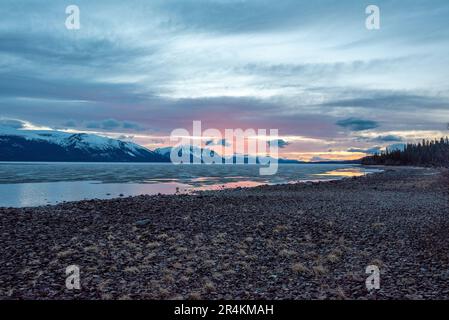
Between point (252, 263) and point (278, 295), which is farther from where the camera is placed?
point (252, 263)

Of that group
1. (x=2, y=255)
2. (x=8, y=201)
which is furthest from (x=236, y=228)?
(x=8, y=201)

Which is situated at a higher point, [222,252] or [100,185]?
[222,252]

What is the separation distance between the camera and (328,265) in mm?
13977

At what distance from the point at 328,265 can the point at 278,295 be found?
12.4ft

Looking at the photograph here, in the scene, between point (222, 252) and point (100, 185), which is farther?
point (100, 185)

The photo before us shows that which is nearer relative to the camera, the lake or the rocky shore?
the rocky shore

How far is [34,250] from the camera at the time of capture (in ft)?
50.3

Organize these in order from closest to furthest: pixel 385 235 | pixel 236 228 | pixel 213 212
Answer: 1. pixel 385 235
2. pixel 236 228
3. pixel 213 212

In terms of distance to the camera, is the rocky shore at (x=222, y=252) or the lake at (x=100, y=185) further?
the lake at (x=100, y=185)

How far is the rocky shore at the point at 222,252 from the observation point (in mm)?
11367

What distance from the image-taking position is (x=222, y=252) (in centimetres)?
1556

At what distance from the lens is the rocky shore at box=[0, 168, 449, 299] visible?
11367 millimetres

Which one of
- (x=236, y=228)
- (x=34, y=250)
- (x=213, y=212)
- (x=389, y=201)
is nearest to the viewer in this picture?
(x=34, y=250)
